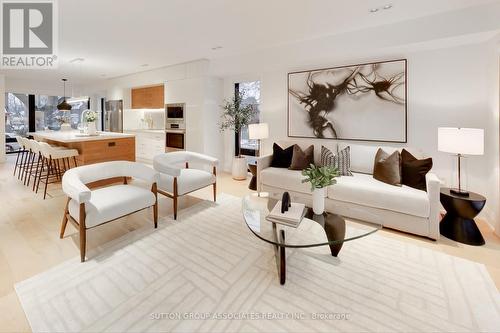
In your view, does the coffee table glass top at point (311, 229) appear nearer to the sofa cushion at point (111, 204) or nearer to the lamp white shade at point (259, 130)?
the sofa cushion at point (111, 204)

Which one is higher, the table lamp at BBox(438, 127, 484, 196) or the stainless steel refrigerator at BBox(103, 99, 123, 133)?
the stainless steel refrigerator at BBox(103, 99, 123, 133)

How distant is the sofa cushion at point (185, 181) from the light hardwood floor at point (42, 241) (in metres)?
0.38

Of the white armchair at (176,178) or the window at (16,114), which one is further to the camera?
the window at (16,114)

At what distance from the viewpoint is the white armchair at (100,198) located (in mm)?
2186

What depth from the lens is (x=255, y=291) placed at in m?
1.87

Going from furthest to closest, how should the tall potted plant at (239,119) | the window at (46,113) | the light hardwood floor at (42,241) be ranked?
the window at (46,113) < the tall potted plant at (239,119) < the light hardwood floor at (42,241)

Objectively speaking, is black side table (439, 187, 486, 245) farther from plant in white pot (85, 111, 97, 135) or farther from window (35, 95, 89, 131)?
window (35, 95, 89, 131)

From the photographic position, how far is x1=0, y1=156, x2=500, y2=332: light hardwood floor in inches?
73.9

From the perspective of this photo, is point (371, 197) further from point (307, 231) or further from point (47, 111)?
point (47, 111)

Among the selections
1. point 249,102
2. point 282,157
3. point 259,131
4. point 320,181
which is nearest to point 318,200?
point 320,181

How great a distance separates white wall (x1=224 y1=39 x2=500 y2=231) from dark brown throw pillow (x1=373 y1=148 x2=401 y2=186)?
2.38 feet

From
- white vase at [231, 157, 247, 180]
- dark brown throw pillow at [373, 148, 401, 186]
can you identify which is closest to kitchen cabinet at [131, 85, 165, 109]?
white vase at [231, 157, 247, 180]

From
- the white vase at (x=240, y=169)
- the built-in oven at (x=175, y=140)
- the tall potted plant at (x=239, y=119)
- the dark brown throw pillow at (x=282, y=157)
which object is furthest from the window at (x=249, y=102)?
the built-in oven at (x=175, y=140)

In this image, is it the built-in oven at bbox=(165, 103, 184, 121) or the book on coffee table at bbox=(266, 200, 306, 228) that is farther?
the built-in oven at bbox=(165, 103, 184, 121)
